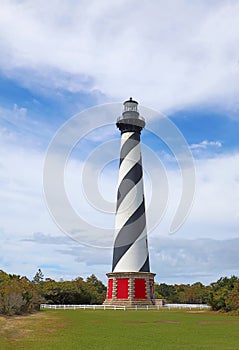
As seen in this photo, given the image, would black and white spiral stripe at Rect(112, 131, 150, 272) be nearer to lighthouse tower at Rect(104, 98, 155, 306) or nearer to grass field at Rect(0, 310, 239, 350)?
lighthouse tower at Rect(104, 98, 155, 306)

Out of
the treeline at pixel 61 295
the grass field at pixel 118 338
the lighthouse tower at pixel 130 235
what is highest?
the lighthouse tower at pixel 130 235

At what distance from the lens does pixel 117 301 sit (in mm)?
35938

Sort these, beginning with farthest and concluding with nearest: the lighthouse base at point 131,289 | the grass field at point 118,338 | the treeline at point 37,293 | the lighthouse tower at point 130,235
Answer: the lighthouse tower at point 130,235
the lighthouse base at point 131,289
the treeline at point 37,293
the grass field at point 118,338

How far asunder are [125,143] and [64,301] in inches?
699

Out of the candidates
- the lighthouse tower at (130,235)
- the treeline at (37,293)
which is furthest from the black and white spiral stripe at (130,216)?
the treeline at (37,293)

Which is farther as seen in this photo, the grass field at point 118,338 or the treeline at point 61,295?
the treeline at point 61,295

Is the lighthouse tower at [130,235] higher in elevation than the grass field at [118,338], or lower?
higher

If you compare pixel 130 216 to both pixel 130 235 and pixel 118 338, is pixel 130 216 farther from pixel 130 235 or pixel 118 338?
pixel 118 338

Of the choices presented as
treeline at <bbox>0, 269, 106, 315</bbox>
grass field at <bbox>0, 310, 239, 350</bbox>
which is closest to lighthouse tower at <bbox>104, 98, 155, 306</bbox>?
treeline at <bbox>0, 269, 106, 315</bbox>

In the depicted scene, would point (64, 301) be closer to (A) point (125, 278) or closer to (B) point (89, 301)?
(B) point (89, 301)

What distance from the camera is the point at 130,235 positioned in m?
37.2

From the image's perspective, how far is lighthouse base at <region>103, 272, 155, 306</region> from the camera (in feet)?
117

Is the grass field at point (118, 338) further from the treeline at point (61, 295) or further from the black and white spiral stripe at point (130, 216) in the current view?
the black and white spiral stripe at point (130, 216)

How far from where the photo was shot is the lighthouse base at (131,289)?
35625mm
